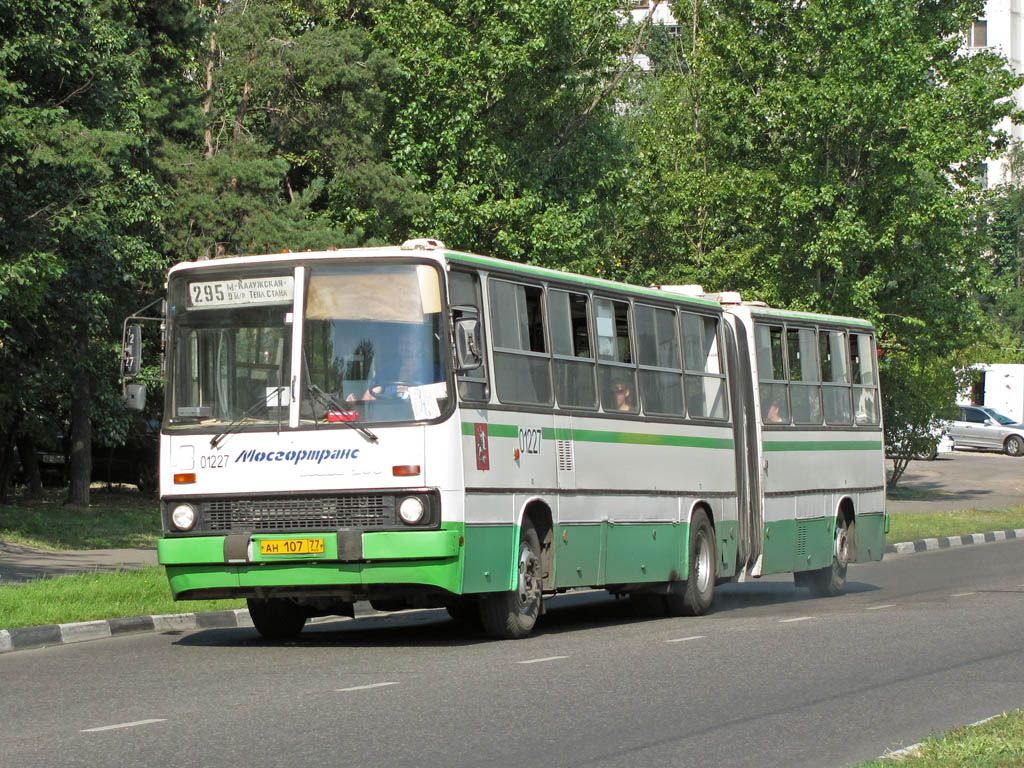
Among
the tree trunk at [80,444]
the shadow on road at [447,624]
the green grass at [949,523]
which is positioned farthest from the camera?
the tree trunk at [80,444]

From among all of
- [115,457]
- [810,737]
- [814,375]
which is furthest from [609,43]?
[810,737]

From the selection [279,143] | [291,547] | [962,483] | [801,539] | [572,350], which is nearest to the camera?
[291,547]

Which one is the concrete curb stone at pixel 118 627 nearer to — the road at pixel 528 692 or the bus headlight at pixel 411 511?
the road at pixel 528 692

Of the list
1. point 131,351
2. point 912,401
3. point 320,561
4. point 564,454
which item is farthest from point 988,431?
point 131,351

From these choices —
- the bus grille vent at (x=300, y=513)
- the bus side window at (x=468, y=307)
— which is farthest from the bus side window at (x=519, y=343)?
the bus grille vent at (x=300, y=513)

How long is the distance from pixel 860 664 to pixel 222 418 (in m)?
5.26

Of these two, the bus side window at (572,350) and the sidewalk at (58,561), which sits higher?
the bus side window at (572,350)

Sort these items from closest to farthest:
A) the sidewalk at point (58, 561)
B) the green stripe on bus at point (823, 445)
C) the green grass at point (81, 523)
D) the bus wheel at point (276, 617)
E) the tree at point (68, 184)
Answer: the bus wheel at point (276, 617) < the sidewalk at point (58, 561) < the green stripe on bus at point (823, 445) < the tree at point (68, 184) < the green grass at point (81, 523)

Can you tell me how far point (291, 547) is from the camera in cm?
1256

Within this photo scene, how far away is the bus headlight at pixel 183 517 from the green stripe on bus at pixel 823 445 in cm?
809

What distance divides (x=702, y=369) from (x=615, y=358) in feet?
7.41

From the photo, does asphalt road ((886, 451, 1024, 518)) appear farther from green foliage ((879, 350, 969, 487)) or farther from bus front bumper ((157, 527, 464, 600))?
bus front bumper ((157, 527, 464, 600))

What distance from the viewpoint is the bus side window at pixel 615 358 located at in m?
15.4

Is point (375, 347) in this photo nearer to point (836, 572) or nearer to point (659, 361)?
point (659, 361)
